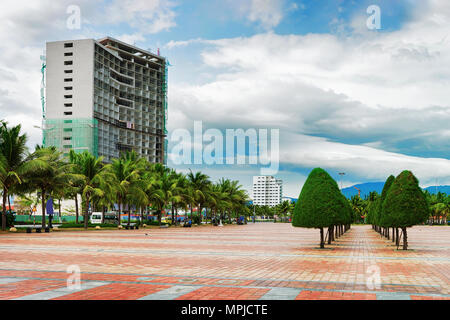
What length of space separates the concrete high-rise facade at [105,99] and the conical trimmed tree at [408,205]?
78.7 meters

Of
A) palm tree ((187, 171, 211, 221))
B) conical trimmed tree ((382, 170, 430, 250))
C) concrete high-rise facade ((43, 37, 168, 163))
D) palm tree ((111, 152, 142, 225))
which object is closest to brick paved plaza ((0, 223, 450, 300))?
conical trimmed tree ((382, 170, 430, 250))

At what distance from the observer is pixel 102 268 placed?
1085 centimetres

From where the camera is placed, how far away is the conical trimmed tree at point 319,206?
17531 mm

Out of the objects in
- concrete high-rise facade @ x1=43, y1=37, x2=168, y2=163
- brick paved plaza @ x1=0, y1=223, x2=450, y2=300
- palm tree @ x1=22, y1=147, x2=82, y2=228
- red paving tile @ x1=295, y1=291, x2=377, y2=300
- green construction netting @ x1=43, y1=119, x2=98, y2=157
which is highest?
concrete high-rise facade @ x1=43, y1=37, x2=168, y2=163

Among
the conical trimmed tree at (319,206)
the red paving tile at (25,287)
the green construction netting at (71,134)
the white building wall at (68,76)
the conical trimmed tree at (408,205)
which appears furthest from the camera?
the white building wall at (68,76)

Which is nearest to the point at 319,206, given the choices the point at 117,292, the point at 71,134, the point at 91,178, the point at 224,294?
the point at 224,294

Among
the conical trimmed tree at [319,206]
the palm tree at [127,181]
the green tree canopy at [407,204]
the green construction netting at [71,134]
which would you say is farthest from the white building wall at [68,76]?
the green tree canopy at [407,204]

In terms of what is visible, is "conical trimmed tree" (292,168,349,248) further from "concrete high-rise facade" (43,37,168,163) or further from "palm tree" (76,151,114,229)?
"concrete high-rise facade" (43,37,168,163)

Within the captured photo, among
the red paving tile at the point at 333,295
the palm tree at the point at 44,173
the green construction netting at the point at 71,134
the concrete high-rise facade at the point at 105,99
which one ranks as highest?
the concrete high-rise facade at the point at 105,99

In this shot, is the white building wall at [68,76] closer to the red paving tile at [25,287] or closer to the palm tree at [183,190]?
the palm tree at [183,190]

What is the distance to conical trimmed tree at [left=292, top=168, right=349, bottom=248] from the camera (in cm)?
1753

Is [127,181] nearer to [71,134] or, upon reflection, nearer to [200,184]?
[200,184]

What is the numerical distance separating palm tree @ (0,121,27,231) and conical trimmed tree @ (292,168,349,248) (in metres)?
21.6

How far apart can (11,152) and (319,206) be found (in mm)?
23625
